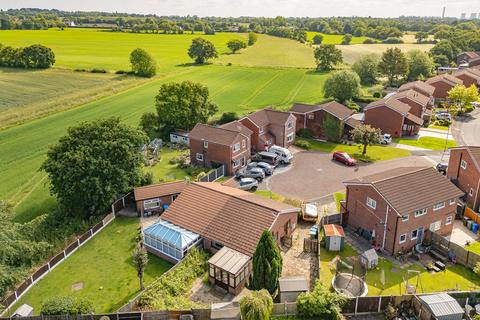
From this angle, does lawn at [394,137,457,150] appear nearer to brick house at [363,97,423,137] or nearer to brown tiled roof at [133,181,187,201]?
brick house at [363,97,423,137]

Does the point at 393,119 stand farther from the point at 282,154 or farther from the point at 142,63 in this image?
the point at 142,63

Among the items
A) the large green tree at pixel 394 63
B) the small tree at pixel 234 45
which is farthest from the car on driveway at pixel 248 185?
the small tree at pixel 234 45

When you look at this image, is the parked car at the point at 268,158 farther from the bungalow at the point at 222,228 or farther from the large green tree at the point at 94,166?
the large green tree at the point at 94,166

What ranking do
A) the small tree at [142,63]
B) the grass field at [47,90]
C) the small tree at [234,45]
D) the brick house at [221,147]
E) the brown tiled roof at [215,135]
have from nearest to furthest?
the brick house at [221,147]
the brown tiled roof at [215,135]
the grass field at [47,90]
the small tree at [142,63]
the small tree at [234,45]

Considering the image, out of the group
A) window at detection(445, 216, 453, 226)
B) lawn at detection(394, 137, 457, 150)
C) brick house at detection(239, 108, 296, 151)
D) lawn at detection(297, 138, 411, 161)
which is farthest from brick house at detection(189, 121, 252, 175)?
lawn at detection(394, 137, 457, 150)

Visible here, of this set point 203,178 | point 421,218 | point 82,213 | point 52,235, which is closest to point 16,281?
point 52,235
